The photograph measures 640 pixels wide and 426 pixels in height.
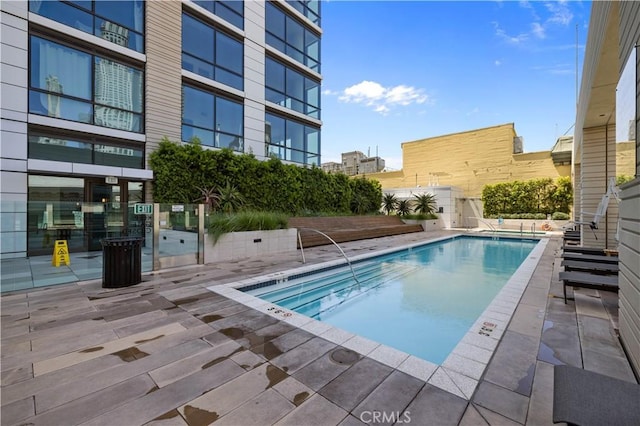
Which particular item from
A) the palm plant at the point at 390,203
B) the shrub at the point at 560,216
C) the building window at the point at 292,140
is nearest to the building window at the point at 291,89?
the building window at the point at 292,140

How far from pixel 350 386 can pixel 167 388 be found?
5.01 ft

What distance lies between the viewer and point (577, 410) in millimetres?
1418

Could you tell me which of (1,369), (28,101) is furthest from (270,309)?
(28,101)

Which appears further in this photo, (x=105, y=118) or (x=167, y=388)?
(x=105, y=118)

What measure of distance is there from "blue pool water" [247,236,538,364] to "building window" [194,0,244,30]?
13248mm

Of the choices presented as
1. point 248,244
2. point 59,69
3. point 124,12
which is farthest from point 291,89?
→ point 248,244

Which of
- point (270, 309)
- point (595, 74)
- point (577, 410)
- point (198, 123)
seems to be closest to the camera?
point (577, 410)

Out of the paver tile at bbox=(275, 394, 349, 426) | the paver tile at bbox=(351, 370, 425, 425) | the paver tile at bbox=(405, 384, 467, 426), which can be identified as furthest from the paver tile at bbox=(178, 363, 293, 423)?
the paver tile at bbox=(405, 384, 467, 426)

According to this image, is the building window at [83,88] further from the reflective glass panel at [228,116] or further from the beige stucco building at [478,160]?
the beige stucco building at [478,160]

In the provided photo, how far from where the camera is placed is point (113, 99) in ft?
31.8

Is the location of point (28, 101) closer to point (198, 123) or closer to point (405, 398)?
point (198, 123)

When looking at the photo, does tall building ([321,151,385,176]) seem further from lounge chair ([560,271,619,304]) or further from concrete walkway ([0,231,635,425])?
concrete walkway ([0,231,635,425])

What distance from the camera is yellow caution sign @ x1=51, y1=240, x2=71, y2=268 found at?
5.92 metres

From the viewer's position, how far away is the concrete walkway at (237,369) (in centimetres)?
198
